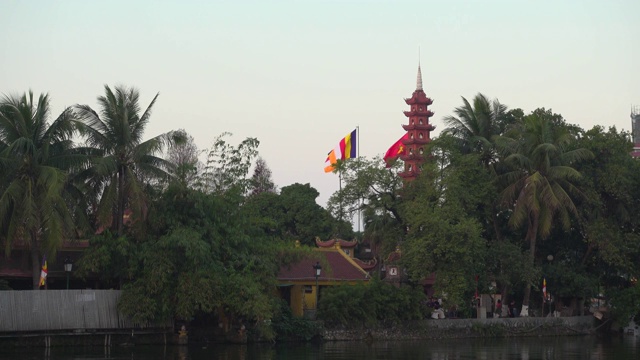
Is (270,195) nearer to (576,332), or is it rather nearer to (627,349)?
(576,332)

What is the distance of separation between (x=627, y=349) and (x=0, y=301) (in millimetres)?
21732

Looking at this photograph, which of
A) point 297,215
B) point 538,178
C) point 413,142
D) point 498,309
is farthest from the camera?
point 297,215

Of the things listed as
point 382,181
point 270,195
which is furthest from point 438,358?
point 270,195

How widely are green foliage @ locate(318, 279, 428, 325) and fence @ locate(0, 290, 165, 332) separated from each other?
22.9 ft

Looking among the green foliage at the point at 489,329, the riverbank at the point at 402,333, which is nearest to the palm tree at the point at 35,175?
the riverbank at the point at 402,333

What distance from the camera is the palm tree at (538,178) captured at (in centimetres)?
3903

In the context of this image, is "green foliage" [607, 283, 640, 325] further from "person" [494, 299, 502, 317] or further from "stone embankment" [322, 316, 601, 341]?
"person" [494, 299, 502, 317]

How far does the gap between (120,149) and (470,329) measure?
16.1m

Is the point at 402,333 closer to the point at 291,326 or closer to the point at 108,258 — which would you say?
the point at 291,326

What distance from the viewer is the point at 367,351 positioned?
104ft

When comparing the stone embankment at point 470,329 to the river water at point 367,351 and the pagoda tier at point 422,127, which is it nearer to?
the river water at point 367,351

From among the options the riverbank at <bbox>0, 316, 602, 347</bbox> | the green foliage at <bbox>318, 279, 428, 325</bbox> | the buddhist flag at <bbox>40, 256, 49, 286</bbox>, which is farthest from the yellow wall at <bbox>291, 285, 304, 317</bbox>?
the buddhist flag at <bbox>40, 256, 49, 286</bbox>

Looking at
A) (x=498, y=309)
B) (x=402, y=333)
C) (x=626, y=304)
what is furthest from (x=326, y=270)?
(x=626, y=304)

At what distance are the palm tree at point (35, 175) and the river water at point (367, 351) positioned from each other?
3790 mm
